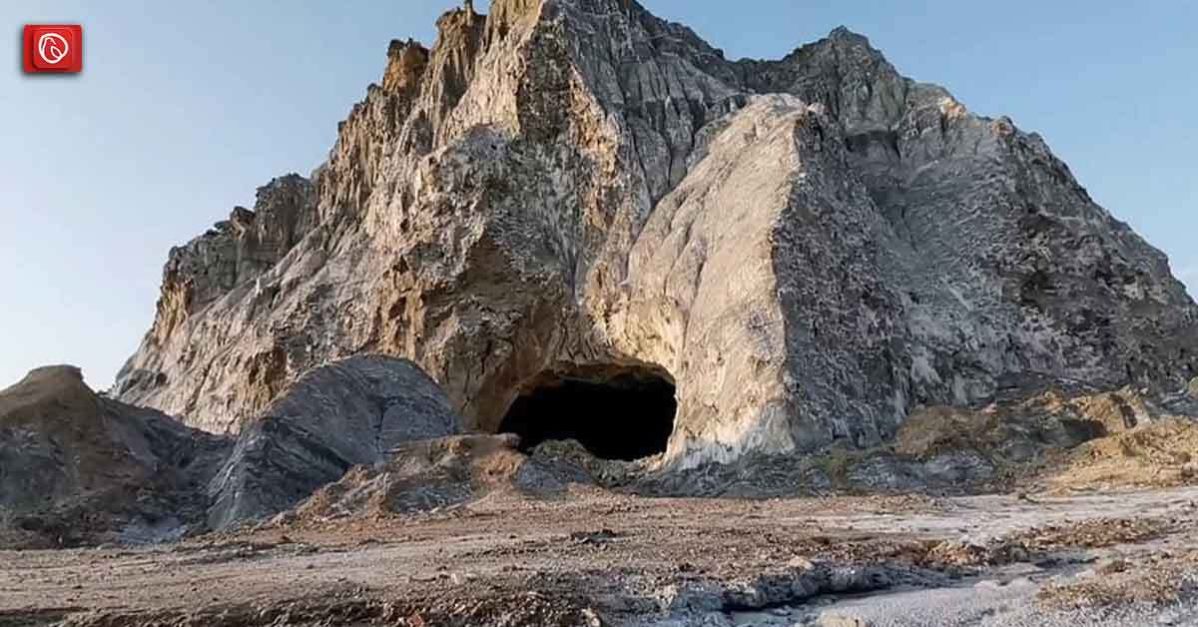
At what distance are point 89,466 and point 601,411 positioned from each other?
19635 millimetres

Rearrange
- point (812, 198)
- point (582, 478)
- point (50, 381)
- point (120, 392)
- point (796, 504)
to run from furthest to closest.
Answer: point (120, 392) < point (812, 198) < point (50, 381) < point (582, 478) < point (796, 504)

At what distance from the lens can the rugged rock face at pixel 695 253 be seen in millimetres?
23219

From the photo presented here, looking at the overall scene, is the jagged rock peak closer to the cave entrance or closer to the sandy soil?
the cave entrance

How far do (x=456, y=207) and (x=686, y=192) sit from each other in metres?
8.54

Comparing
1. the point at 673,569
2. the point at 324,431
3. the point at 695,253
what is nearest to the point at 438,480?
the point at 324,431

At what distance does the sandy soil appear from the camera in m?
6.86

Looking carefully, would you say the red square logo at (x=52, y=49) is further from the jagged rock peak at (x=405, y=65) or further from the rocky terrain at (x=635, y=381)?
the jagged rock peak at (x=405, y=65)

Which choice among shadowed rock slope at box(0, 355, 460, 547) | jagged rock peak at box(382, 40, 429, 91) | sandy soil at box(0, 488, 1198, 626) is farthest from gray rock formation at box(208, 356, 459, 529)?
jagged rock peak at box(382, 40, 429, 91)

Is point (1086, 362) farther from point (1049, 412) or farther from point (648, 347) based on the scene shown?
point (648, 347)

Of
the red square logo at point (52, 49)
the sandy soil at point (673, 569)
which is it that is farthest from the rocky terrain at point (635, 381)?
Result: the red square logo at point (52, 49)

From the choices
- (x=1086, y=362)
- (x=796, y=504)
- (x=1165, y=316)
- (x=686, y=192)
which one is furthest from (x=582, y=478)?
(x=1165, y=316)

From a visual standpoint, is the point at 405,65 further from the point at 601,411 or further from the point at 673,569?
the point at 673,569

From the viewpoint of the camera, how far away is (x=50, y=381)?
22453mm

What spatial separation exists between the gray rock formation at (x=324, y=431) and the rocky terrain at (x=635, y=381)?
0.09m
